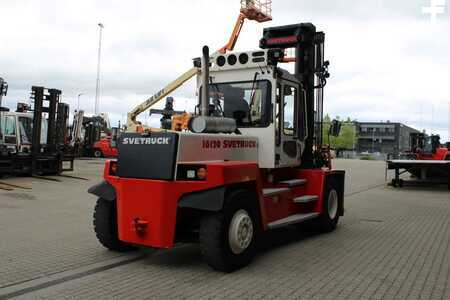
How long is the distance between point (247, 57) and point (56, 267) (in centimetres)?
415

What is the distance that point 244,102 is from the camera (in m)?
8.17

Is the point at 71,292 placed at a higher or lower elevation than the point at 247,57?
lower

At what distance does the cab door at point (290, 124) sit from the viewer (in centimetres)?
822

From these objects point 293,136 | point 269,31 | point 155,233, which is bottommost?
point 155,233

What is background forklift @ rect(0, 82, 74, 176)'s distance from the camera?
18812mm

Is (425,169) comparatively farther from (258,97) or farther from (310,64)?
(258,97)

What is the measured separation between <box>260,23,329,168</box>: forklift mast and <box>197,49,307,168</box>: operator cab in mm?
1414

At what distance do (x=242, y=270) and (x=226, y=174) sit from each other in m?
1.23

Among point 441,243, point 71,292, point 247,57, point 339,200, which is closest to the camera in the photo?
point 71,292

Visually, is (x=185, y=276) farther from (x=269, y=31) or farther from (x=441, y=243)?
(x=269, y=31)

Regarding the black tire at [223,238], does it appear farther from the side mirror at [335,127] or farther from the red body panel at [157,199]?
the side mirror at [335,127]

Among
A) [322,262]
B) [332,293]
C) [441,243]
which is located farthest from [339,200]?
[332,293]

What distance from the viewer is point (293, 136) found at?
28.9ft

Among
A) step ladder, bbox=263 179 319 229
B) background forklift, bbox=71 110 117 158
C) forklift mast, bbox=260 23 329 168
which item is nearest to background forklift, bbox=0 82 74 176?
forklift mast, bbox=260 23 329 168
